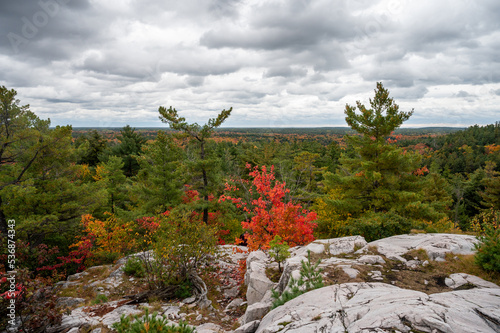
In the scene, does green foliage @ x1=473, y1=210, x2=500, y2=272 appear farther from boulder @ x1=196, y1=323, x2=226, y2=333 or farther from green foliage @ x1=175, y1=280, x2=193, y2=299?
green foliage @ x1=175, y1=280, x2=193, y2=299

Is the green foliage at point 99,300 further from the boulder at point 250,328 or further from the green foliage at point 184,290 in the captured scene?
the boulder at point 250,328

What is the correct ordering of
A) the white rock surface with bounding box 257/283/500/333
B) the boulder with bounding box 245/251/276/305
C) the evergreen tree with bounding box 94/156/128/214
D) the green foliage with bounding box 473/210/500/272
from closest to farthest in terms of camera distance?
the white rock surface with bounding box 257/283/500/333 < the green foliage with bounding box 473/210/500/272 < the boulder with bounding box 245/251/276/305 < the evergreen tree with bounding box 94/156/128/214

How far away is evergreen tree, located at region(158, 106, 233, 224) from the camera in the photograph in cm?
1612

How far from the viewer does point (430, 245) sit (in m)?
7.68

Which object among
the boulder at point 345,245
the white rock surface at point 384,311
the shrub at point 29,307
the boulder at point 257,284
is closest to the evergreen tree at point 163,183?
the shrub at point 29,307

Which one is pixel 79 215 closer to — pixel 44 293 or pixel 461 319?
pixel 44 293

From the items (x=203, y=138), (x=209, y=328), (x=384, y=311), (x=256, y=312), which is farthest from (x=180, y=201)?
(x=384, y=311)

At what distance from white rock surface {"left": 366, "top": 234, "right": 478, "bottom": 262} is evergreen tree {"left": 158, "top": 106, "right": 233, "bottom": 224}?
1203 centimetres

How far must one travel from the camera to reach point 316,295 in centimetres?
504

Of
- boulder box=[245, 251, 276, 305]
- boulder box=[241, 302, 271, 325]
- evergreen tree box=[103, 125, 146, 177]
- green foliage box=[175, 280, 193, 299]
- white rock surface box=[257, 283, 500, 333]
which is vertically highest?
evergreen tree box=[103, 125, 146, 177]

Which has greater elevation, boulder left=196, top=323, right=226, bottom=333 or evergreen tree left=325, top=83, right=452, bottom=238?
evergreen tree left=325, top=83, right=452, bottom=238

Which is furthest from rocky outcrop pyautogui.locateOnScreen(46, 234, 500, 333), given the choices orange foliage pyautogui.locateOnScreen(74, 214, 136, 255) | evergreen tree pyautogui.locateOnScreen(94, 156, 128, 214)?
evergreen tree pyautogui.locateOnScreen(94, 156, 128, 214)

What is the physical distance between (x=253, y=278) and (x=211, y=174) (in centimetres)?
1140

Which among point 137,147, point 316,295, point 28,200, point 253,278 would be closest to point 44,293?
point 253,278
